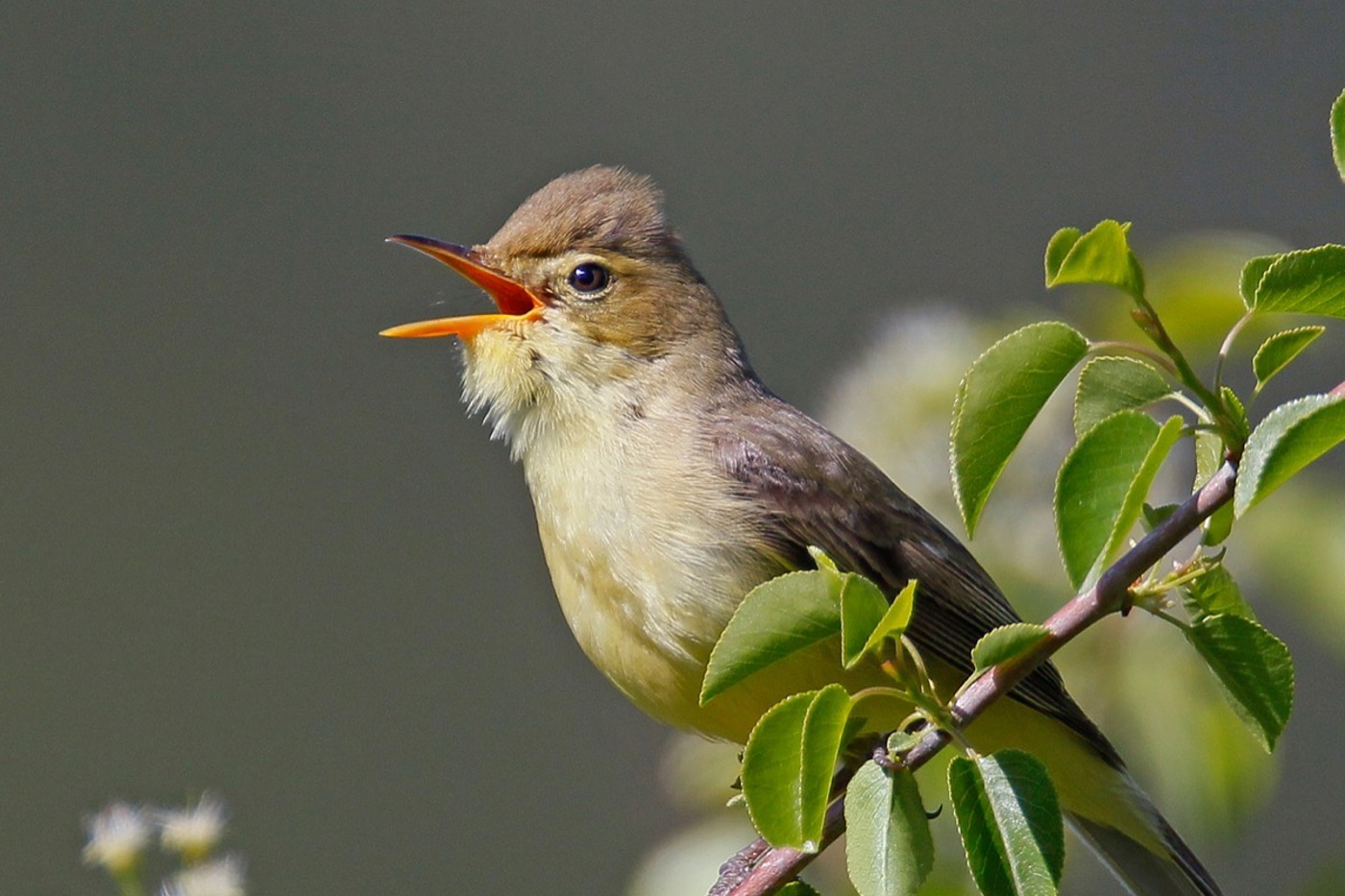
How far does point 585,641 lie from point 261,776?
439 centimetres

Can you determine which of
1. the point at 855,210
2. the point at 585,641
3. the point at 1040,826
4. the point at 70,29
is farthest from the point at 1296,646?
the point at 70,29

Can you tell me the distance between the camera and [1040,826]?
186cm

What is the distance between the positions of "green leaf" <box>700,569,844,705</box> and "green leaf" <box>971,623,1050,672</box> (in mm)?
165

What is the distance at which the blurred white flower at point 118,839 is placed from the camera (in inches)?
82.4

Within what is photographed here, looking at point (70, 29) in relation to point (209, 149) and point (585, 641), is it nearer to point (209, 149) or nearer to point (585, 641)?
point (209, 149)

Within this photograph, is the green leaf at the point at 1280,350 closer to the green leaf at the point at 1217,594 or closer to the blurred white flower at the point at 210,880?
the green leaf at the point at 1217,594

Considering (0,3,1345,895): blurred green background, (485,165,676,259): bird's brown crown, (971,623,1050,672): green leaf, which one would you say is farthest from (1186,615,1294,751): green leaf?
(0,3,1345,895): blurred green background

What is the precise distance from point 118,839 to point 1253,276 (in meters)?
1.39

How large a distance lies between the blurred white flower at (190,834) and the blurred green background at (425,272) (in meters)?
4.45

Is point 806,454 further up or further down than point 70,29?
further down

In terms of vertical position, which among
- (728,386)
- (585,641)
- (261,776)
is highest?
(261,776)

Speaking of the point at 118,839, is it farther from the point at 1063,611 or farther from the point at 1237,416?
the point at 1237,416

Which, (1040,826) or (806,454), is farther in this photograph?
(806,454)

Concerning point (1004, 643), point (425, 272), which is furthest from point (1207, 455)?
point (425, 272)
